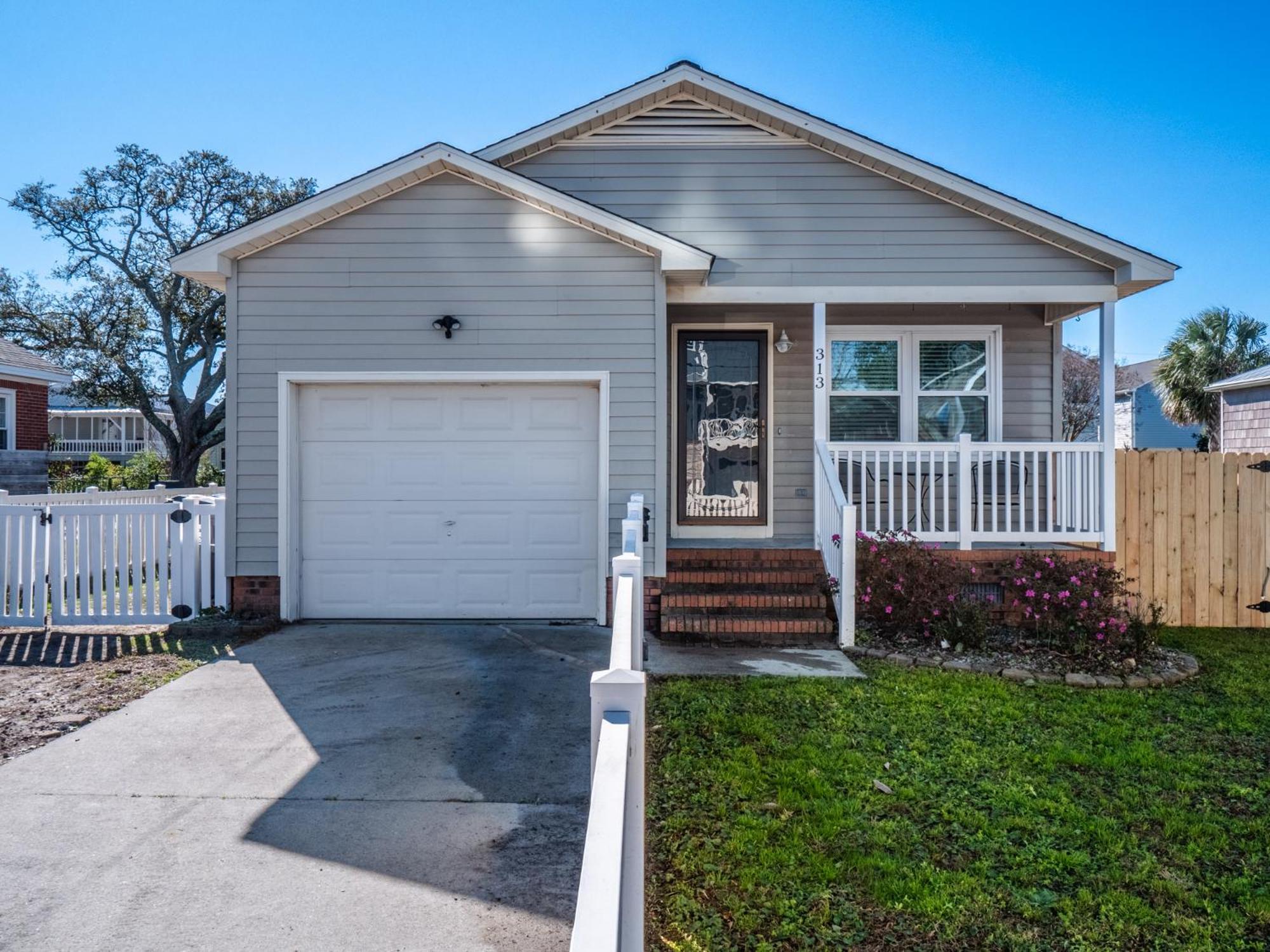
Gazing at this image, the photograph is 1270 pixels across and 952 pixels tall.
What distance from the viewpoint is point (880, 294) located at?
27.0 feet

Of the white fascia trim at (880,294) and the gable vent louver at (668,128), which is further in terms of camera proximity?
the gable vent louver at (668,128)

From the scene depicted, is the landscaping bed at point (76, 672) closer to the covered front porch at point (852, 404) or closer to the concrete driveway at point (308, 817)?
the concrete driveway at point (308, 817)

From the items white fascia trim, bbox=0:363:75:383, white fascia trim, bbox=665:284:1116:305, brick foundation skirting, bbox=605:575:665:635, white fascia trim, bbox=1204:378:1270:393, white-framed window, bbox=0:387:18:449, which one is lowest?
brick foundation skirting, bbox=605:575:665:635

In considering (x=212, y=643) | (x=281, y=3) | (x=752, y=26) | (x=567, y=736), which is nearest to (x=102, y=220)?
(x=281, y=3)

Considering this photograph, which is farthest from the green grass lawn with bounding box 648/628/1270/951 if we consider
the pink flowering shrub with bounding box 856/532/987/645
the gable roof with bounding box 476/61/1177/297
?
the gable roof with bounding box 476/61/1177/297

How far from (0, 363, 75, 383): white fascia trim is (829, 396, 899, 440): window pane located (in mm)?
16820

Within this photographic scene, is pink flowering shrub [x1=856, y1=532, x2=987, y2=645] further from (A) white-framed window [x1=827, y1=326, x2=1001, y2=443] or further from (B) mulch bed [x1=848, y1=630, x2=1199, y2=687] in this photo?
(A) white-framed window [x1=827, y1=326, x2=1001, y2=443]

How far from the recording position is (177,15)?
43.9 feet

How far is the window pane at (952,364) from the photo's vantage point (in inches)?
364

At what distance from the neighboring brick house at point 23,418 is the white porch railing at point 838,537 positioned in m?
17.1

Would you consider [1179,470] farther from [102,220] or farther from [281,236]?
[102,220]

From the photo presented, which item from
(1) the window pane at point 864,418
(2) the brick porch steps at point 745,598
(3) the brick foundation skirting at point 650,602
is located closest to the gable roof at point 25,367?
(3) the brick foundation skirting at point 650,602

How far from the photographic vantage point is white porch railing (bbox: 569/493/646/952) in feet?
4.38

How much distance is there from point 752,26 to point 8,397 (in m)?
16.8
